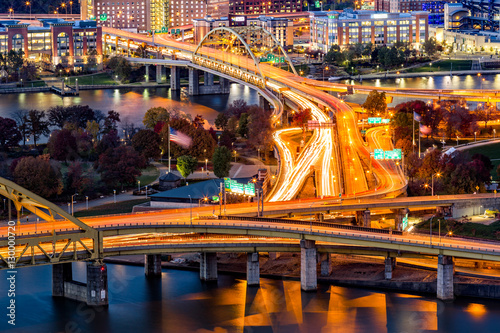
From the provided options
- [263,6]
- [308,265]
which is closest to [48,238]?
[308,265]

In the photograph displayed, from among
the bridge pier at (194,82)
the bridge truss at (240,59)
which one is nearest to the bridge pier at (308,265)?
the bridge truss at (240,59)

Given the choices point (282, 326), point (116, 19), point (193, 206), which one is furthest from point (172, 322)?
point (116, 19)

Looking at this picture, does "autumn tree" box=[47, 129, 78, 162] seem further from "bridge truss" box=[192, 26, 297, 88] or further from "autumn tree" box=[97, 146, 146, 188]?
"bridge truss" box=[192, 26, 297, 88]

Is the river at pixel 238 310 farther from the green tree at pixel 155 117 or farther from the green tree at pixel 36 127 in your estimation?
the green tree at pixel 155 117

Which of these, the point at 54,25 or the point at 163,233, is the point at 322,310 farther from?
the point at 54,25

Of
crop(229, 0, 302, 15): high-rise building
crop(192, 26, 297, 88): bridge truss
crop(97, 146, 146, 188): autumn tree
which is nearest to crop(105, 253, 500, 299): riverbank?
crop(97, 146, 146, 188): autumn tree
